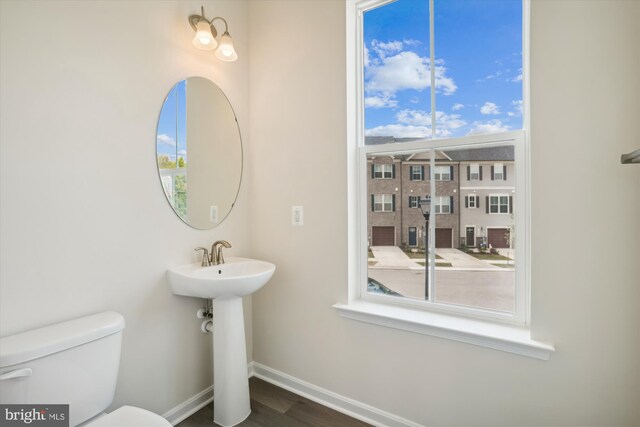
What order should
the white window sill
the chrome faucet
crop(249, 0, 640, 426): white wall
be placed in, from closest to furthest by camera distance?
crop(249, 0, 640, 426): white wall → the white window sill → the chrome faucet

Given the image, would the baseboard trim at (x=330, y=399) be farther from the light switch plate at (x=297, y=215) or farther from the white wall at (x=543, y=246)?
the light switch plate at (x=297, y=215)

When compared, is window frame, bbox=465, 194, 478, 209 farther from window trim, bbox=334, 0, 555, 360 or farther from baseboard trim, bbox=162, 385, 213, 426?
baseboard trim, bbox=162, 385, 213, 426

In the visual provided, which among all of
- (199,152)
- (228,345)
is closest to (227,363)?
(228,345)

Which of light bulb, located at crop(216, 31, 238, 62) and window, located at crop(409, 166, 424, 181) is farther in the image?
light bulb, located at crop(216, 31, 238, 62)

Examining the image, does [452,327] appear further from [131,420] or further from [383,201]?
[131,420]

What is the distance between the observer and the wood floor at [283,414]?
1785 millimetres

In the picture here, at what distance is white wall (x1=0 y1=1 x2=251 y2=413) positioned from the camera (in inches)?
49.7

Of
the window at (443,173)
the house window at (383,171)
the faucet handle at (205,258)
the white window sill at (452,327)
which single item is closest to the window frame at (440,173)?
the window at (443,173)

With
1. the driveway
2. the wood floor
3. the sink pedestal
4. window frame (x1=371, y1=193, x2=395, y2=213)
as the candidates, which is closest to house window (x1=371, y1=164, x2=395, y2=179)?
window frame (x1=371, y1=193, x2=395, y2=213)

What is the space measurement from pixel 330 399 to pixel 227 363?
67 centimetres

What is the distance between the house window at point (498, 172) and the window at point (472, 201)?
0.12 metres

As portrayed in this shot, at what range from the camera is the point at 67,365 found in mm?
1209

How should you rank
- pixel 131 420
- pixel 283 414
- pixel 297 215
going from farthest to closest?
1. pixel 297 215
2. pixel 283 414
3. pixel 131 420

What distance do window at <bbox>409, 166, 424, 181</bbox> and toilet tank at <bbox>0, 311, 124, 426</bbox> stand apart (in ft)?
5.22
